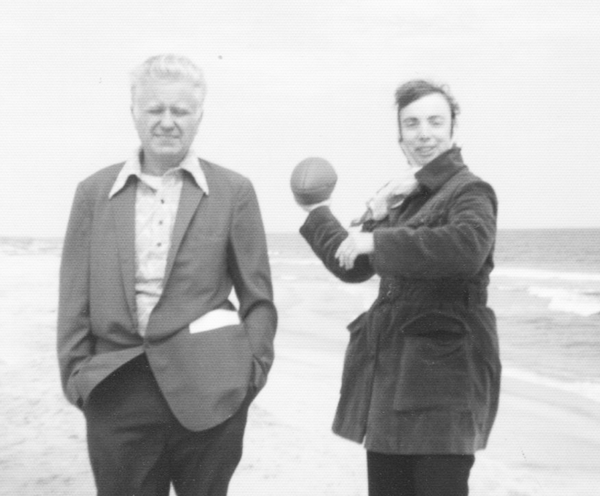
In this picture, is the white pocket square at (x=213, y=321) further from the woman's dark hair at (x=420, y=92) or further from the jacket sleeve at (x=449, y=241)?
the woman's dark hair at (x=420, y=92)

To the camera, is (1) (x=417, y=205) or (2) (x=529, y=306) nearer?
(1) (x=417, y=205)

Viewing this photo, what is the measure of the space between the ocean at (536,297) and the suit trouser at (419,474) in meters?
1.73

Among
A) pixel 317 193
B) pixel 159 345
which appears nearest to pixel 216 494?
pixel 159 345

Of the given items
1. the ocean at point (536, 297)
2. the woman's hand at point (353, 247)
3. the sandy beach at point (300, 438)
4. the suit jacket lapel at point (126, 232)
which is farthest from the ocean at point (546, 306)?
the suit jacket lapel at point (126, 232)

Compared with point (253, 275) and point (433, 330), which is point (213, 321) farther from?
point (433, 330)

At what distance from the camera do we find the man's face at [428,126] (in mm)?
2502

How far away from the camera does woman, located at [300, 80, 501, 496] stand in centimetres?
236

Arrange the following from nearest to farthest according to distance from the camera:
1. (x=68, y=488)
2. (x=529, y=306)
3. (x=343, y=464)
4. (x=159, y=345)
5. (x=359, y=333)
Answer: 1. (x=159, y=345)
2. (x=359, y=333)
3. (x=68, y=488)
4. (x=343, y=464)
5. (x=529, y=306)

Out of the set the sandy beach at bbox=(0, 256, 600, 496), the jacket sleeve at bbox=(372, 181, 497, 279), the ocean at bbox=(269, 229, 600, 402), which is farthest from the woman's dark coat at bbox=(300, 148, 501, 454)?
the sandy beach at bbox=(0, 256, 600, 496)

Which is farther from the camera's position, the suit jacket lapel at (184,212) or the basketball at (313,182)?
the basketball at (313,182)

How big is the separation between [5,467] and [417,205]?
2489 millimetres

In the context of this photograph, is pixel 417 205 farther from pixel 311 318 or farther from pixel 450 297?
pixel 311 318

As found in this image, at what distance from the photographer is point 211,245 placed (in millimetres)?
2434

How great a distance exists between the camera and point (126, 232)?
94.7 inches
